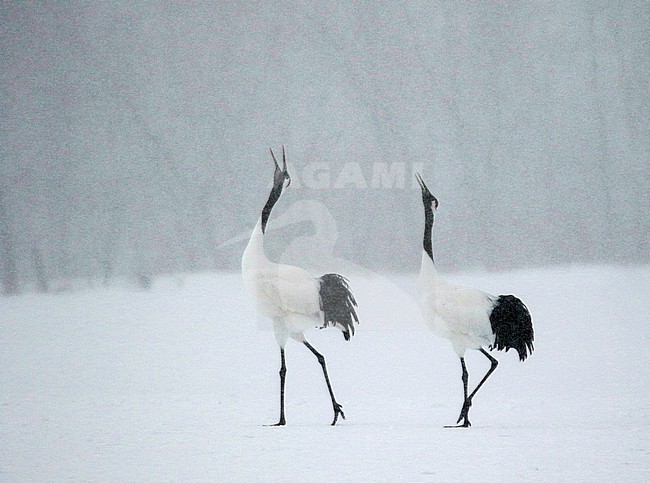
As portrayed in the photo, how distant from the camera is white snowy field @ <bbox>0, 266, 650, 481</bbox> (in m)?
3.25

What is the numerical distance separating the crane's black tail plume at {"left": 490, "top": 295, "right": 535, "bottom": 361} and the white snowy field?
40 centimetres

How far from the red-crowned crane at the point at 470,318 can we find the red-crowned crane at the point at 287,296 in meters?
0.44

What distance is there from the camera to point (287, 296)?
4047 mm

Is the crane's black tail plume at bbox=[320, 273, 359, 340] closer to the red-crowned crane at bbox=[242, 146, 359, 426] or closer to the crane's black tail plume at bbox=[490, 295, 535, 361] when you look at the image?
the red-crowned crane at bbox=[242, 146, 359, 426]

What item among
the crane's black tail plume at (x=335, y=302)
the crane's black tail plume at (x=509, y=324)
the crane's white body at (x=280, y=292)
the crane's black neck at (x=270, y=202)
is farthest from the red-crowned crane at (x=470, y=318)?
the crane's black neck at (x=270, y=202)

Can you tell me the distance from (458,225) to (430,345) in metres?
1.68

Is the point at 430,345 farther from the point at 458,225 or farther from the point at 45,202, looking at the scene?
the point at 45,202

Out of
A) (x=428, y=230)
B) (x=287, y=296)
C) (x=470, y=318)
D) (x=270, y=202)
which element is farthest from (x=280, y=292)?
(x=470, y=318)

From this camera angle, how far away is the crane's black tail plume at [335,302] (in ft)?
13.6

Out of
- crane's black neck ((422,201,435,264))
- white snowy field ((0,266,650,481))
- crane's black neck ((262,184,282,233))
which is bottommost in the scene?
white snowy field ((0,266,650,481))

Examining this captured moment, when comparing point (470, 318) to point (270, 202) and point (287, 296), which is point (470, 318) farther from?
point (270, 202)

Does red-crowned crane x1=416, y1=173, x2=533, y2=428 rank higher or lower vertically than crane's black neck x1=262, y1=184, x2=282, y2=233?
lower

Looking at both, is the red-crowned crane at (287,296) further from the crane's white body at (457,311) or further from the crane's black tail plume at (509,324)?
the crane's black tail plume at (509,324)

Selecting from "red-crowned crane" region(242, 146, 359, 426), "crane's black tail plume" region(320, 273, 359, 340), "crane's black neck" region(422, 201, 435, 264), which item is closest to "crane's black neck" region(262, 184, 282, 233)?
"red-crowned crane" region(242, 146, 359, 426)
